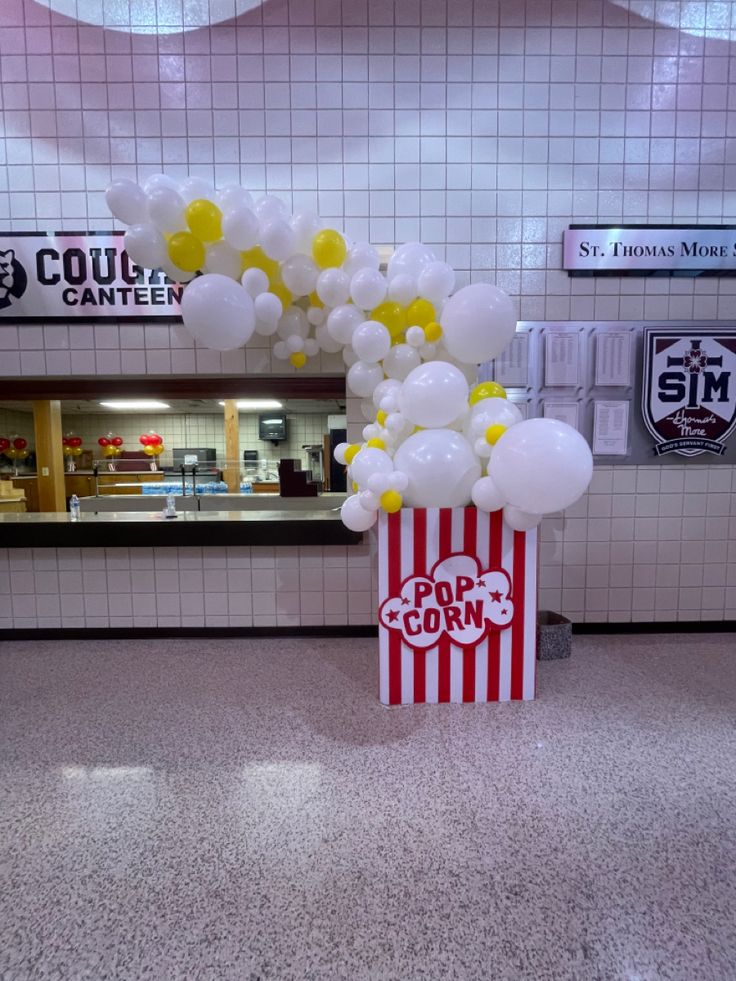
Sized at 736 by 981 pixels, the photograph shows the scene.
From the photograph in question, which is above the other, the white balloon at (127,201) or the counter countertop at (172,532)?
the white balloon at (127,201)

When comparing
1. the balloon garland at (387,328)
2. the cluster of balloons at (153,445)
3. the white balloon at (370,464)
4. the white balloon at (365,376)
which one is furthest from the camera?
the cluster of balloons at (153,445)

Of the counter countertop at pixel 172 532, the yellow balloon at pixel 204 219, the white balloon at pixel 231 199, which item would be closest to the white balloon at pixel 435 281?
the white balloon at pixel 231 199

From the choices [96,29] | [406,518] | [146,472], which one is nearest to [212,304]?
[406,518]

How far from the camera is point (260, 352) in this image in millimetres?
3082

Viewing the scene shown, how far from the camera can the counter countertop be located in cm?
309

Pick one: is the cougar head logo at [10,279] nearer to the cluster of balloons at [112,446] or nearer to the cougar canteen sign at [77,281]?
the cougar canteen sign at [77,281]

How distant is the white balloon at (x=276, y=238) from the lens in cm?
215

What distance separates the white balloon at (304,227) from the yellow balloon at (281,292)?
0.23 m

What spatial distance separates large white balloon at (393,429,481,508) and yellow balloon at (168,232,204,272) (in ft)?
4.24

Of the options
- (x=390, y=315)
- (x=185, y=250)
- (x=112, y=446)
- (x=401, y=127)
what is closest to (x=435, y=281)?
(x=390, y=315)

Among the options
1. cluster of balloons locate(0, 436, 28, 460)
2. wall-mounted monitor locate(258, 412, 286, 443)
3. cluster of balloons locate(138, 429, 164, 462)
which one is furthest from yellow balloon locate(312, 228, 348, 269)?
cluster of balloons locate(0, 436, 28, 460)

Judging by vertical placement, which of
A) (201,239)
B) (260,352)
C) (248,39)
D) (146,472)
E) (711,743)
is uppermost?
(248,39)

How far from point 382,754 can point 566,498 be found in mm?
1288

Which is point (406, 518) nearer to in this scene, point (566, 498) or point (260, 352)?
point (566, 498)
